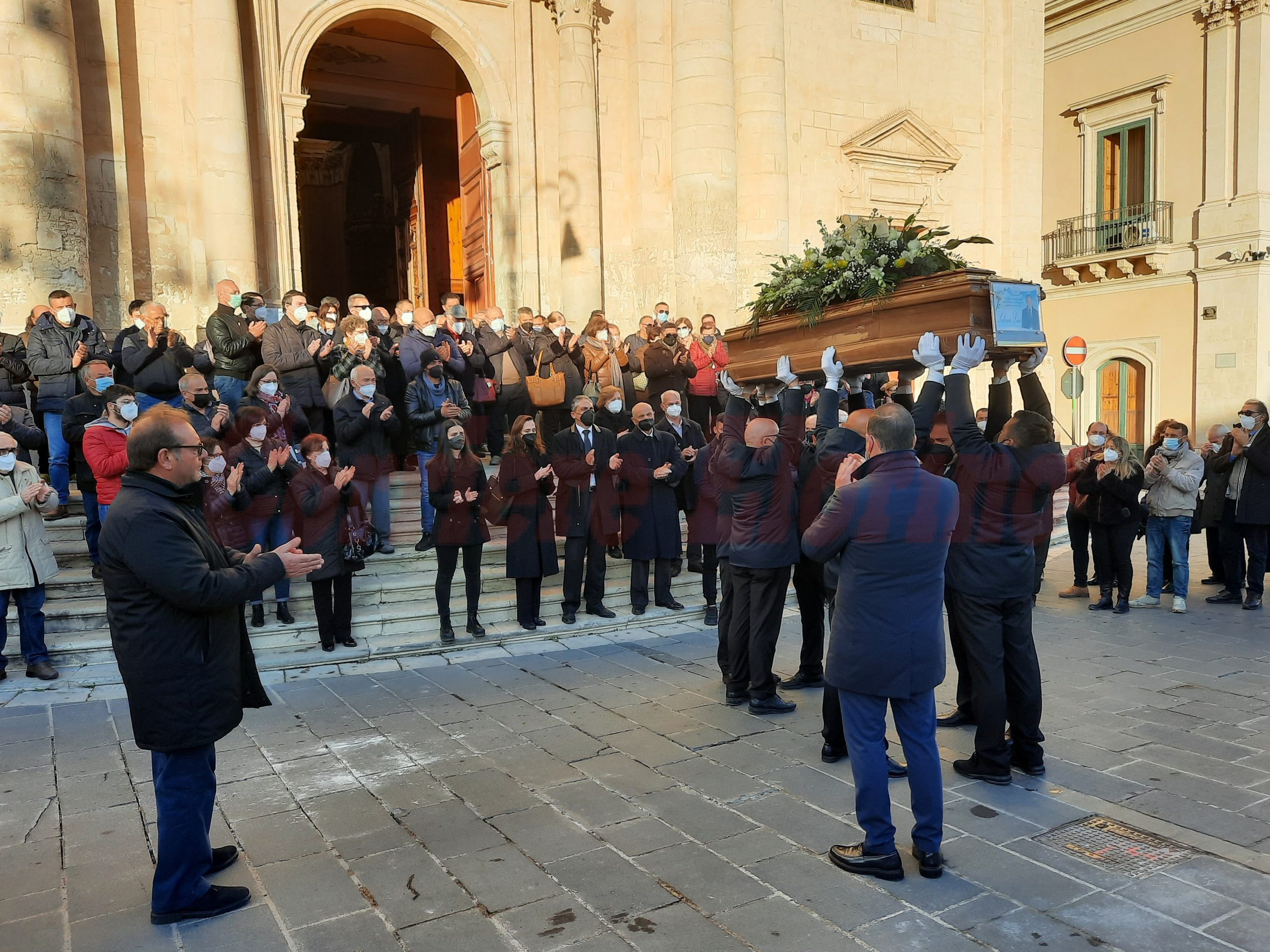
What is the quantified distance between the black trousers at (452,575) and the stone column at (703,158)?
7.83 m

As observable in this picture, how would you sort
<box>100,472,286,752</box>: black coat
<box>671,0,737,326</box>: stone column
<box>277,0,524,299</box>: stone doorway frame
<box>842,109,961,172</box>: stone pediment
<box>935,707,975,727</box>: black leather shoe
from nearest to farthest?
1. <box>100,472,286,752</box>: black coat
2. <box>935,707,975,727</box>: black leather shoe
3. <box>277,0,524,299</box>: stone doorway frame
4. <box>671,0,737,326</box>: stone column
5. <box>842,109,961,172</box>: stone pediment

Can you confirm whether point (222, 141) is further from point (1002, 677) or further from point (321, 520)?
point (1002, 677)

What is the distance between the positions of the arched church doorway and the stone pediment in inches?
268

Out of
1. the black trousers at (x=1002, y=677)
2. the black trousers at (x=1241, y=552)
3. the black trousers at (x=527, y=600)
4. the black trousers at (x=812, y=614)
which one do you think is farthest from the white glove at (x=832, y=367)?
the black trousers at (x=1241, y=552)

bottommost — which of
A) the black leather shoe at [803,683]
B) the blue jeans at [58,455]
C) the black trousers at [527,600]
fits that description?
the black leather shoe at [803,683]

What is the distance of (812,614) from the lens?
684 centimetres

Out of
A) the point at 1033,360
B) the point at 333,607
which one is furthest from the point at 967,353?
the point at 333,607

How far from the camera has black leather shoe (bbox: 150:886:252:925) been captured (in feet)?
12.4

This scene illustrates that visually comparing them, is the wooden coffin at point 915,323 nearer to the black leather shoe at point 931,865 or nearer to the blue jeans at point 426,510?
the black leather shoe at point 931,865

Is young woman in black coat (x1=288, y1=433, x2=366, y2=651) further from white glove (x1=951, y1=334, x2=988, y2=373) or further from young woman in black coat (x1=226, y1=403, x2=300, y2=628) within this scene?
white glove (x1=951, y1=334, x2=988, y2=373)

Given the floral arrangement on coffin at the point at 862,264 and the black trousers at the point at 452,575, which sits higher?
the floral arrangement on coffin at the point at 862,264

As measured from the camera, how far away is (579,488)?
8805 mm

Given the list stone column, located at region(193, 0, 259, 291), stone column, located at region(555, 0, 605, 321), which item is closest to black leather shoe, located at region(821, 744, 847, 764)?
stone column, located at region(193, 0, 259, 291)

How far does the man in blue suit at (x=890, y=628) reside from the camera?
3961 millimetres
